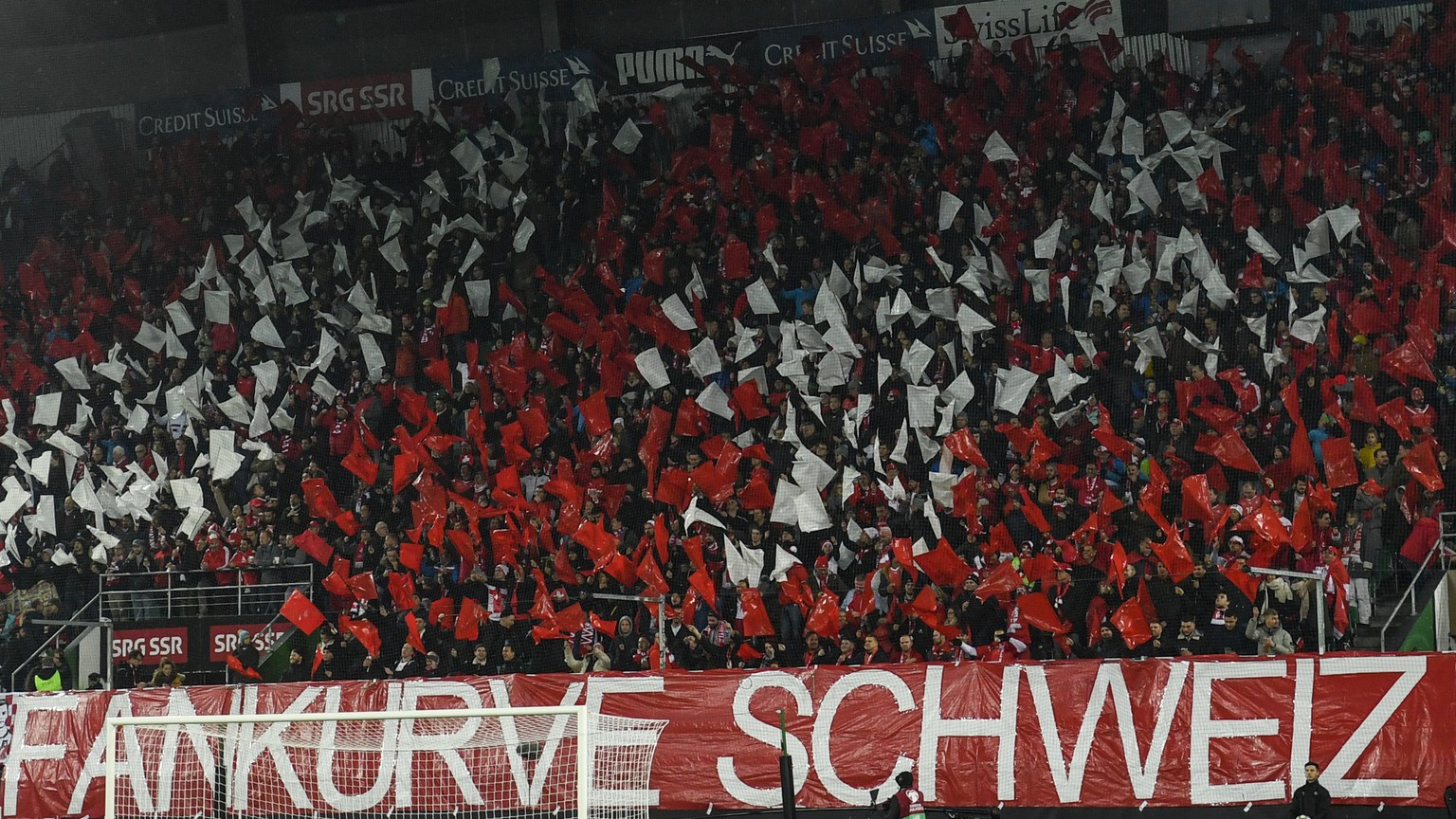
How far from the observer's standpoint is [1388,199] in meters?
18.7

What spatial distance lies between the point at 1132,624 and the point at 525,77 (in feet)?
44.5

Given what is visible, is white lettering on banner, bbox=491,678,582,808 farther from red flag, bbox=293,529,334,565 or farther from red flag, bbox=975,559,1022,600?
red flag, bbox=293,529,334,565

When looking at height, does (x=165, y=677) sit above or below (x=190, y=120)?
below

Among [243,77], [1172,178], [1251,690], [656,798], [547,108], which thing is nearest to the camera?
[1251,690]

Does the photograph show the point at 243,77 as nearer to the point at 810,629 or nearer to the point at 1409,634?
the point at 810,629

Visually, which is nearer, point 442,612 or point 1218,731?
point 1218,731

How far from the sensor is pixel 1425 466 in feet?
53.0

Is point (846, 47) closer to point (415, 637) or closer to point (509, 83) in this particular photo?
point (509, 83)

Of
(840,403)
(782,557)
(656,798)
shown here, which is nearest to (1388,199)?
(840,403)

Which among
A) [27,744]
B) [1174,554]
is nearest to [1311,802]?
[1174,554]

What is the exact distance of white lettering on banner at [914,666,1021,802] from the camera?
14.2 meters

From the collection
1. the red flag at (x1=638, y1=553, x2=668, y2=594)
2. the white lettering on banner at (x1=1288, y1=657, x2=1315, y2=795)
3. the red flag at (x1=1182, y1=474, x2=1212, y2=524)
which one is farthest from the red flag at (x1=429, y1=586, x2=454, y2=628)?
the white lettering on banner at (x1=1288, y1=657, x2=1315, y2=795)

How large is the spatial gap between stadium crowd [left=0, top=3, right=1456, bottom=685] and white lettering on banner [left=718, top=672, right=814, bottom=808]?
1.15 meters

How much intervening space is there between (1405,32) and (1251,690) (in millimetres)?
10184
